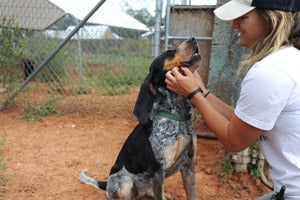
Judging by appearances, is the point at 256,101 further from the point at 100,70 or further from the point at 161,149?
the point at 100,70

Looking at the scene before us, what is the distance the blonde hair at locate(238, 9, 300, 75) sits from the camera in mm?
1457

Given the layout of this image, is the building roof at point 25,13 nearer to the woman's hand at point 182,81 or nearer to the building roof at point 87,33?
the building roof at point 87,33

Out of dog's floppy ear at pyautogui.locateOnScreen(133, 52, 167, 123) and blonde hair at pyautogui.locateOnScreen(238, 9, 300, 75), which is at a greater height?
blonde hair at pyautogui.locateOnScreen(238, 9, 300, 75)

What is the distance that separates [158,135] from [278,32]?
1291 millimetres

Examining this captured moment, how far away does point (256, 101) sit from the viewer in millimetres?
1442

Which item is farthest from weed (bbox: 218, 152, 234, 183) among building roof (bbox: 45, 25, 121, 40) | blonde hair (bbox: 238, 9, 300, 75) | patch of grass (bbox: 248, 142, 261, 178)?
building roof (bbox: 45, 25, 121, 40)

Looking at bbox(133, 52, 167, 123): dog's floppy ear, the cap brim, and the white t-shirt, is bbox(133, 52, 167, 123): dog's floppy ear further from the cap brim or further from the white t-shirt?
the white t-shirt

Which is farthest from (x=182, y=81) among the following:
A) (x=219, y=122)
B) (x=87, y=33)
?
(x=87, y=33)

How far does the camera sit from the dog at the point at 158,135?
92.1 inches

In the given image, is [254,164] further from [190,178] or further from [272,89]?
[272,89]

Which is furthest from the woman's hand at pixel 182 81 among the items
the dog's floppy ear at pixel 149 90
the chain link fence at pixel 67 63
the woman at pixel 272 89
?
the chain link fence at pixel 67 63

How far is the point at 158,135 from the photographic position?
239 centimetres

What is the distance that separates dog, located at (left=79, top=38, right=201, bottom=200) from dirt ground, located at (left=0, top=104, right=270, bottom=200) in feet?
1.96

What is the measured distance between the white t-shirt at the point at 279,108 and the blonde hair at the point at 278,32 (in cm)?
5
